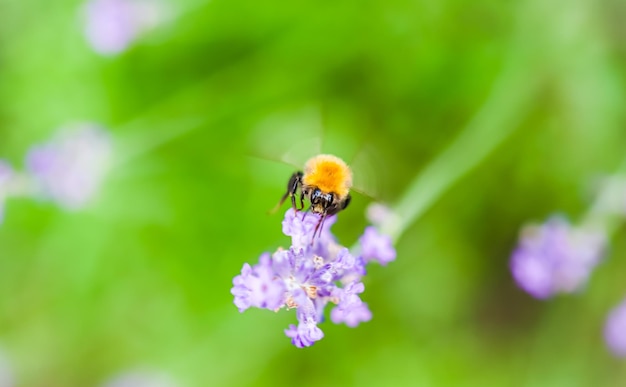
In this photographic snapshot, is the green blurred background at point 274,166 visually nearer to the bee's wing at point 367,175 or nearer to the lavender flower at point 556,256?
the lavender flower at point 556,256

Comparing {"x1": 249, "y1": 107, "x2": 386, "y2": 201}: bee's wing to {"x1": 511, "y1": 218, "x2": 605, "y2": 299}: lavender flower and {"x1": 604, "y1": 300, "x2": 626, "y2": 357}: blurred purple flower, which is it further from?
{"x1": 604, "y1": 300, "x2": 626, "y2": 357}: blurred purple flower

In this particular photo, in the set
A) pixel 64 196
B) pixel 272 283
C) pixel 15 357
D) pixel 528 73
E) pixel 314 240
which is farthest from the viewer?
pixel 15 357

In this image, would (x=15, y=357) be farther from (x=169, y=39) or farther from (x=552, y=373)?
(x=552, y=373)

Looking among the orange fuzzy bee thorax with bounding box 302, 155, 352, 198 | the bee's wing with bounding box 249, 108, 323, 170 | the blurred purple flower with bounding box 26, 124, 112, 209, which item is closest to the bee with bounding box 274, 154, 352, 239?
the orange fuzzy bee thorax with bounding box 302, 155, 352, 198

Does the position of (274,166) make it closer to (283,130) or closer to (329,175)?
(283,130)

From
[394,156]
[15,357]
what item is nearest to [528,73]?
[394,156]
